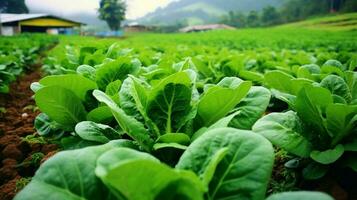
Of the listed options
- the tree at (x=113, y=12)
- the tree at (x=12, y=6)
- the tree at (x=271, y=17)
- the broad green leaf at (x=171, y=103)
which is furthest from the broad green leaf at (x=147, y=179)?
the tree at (x=113, y=12)

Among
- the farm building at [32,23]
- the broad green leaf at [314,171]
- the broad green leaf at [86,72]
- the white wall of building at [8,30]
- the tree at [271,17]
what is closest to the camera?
the broad green leaf at [314,171]

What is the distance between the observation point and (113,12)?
215ft

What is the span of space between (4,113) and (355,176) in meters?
3.45

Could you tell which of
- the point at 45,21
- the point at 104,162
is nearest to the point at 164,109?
the point at 104,162

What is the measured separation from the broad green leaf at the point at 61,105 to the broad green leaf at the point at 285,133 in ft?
3.15

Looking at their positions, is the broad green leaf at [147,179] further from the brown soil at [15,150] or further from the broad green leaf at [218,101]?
the brown soil at [15,150]

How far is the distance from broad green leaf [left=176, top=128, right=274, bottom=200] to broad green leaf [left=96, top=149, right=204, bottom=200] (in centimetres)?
13

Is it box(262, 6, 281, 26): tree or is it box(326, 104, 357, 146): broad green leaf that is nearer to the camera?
box(326, 104, 357, 146): broad green leaf

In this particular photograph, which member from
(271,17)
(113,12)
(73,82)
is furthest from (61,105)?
(113,12)

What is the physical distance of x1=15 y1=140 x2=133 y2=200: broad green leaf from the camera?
38.5 inches

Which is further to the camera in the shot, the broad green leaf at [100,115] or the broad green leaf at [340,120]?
the broad green leaf at [100,115]

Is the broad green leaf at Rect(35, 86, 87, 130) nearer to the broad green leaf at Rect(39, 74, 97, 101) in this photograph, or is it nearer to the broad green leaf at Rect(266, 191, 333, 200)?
the broad green leaf at Rect(39, 74, 97, 101)

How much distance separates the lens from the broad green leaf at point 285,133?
1.44 m

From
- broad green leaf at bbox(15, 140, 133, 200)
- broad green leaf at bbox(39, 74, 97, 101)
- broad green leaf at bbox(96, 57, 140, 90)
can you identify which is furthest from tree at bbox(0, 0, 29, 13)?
broad green leaf at bbox(15, 140, 133, 200)
